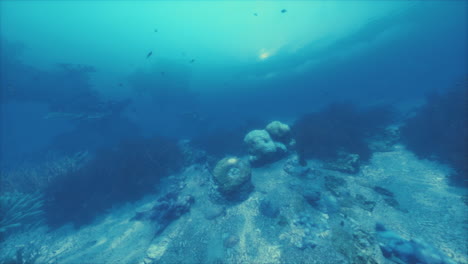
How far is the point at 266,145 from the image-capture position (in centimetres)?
807

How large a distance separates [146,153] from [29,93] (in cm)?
2402

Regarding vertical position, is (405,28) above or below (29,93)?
below

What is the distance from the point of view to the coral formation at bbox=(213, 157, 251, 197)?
629 centimetres

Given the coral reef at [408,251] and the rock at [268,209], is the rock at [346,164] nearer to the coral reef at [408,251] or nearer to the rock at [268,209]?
the coral reef at [408,251]

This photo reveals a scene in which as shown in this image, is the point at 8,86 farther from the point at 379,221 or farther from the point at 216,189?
the point at 379,221

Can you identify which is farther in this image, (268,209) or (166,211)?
(166,211)

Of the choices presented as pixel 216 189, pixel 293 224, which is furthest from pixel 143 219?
pixel 293 224

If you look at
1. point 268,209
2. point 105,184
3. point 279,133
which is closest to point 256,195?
point 268,209

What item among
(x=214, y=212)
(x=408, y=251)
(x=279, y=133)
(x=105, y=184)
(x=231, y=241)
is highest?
(x=105, y=184)

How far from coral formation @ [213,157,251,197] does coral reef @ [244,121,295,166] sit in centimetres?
164

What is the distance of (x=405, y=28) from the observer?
36938mm

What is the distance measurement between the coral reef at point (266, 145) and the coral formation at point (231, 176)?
1.64 metres

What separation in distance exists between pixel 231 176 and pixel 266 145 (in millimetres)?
2586

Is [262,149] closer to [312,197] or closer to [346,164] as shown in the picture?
[312,197]
